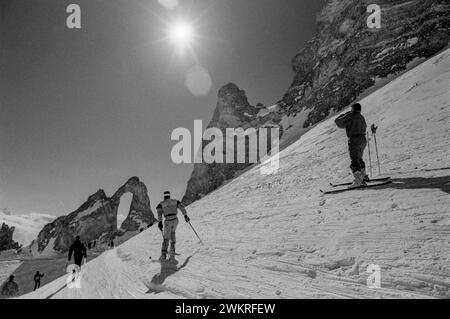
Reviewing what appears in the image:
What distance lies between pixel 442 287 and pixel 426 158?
21.0 feet

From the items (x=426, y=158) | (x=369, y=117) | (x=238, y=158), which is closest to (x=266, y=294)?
(x=426, y=158)

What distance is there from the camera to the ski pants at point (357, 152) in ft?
29.2

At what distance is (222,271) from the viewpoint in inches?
247

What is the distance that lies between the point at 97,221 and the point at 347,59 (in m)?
87.5

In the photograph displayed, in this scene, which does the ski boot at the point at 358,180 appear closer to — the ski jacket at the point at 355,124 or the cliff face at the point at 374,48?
the ski jacket at the point at 355,124

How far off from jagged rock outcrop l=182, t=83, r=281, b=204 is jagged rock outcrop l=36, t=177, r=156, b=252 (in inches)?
737

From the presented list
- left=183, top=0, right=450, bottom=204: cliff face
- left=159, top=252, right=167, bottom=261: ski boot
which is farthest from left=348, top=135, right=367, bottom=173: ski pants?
left=183, top=0, right=450, bottom=204: cliff face

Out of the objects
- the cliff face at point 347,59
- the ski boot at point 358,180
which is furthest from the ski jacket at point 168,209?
the cliff face at point 347,59

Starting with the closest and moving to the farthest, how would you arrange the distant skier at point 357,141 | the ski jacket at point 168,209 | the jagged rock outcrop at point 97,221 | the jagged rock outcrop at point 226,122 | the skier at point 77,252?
the distant skier at point 357,141, the ski jacket at point 168,209, the skier at point 77,252, the jagged rock outcrop at point 226,122, the jagged rock outcrop at point 97,221

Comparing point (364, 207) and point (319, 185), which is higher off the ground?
point (319, 185)

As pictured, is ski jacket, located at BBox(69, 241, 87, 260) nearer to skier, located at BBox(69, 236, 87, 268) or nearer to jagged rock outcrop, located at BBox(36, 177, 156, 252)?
skier, located at BBox(69, 236, 87, 268)

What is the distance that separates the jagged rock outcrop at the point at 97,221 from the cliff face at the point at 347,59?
24.8 meters

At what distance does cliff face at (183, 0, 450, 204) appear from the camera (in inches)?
1858
